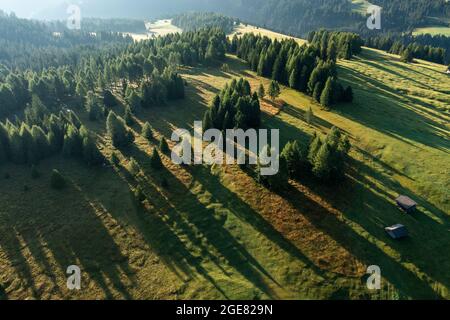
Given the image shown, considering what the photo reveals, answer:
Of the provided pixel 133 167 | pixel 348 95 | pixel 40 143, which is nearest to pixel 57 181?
pixel 40 143

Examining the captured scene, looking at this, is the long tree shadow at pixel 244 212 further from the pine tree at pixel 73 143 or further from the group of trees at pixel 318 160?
the pine tree at pixel 73 143

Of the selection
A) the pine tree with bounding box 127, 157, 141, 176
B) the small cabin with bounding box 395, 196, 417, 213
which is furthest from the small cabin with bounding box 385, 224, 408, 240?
the pine tree with bounding box 127, 157, 141, 176

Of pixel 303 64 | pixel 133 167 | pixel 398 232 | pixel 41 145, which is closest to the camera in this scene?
pixel 398 232

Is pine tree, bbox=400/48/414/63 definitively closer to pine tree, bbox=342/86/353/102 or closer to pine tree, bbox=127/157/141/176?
pine tree, bbox=342/86/353/102

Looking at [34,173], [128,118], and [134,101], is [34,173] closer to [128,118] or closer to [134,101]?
[128,118]

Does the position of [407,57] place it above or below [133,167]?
above

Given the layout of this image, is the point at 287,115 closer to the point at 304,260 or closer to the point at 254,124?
the point at 254,124

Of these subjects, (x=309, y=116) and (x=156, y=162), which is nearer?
(x=156, y=162)
